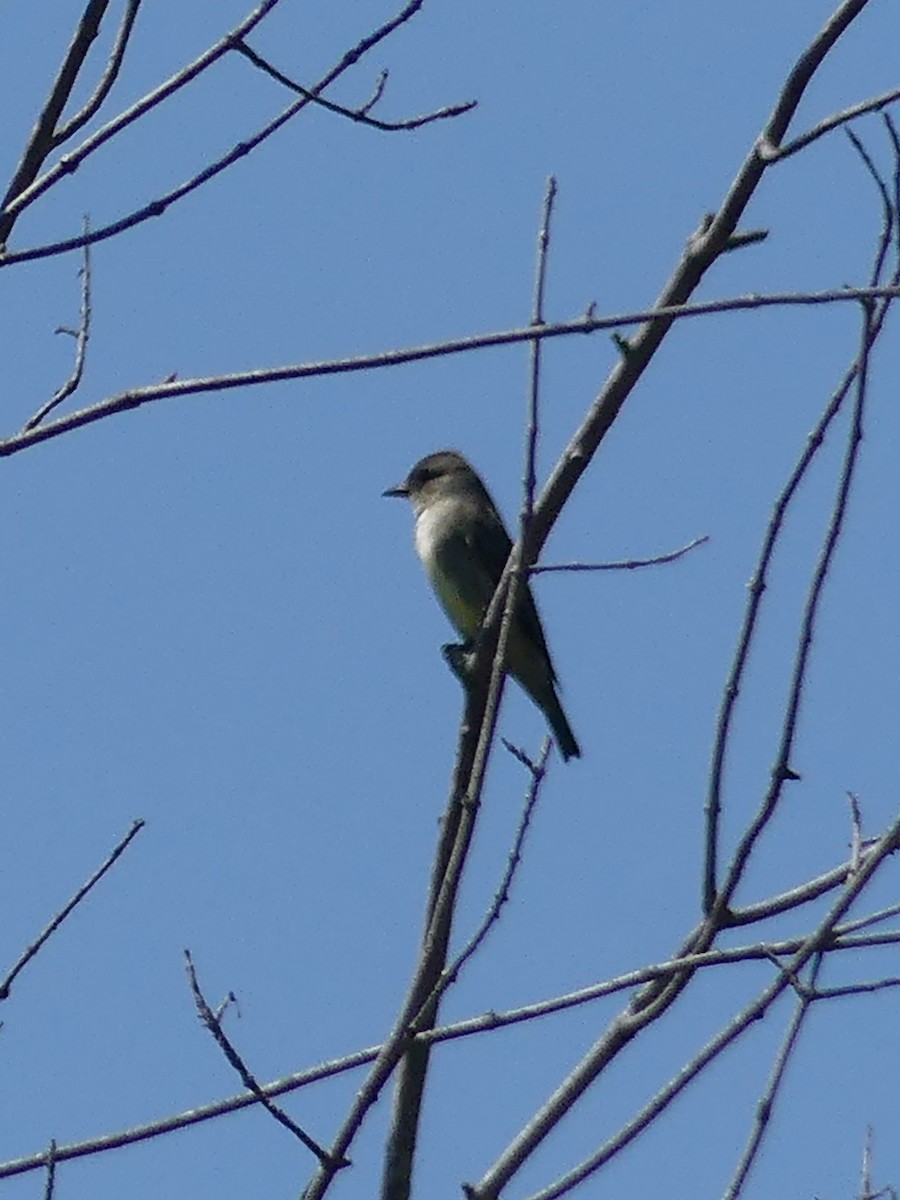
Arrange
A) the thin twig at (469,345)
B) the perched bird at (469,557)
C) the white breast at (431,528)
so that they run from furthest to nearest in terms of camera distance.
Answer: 1. the white breast at (431,528)
2. the perched bird at (469,557)
3. the thin twig at (469,345)

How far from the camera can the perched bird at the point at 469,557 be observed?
899cm

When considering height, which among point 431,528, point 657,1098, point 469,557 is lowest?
point 657,1098

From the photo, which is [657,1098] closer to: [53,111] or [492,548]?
[53,111]

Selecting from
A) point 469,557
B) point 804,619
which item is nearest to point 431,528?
point 469,557

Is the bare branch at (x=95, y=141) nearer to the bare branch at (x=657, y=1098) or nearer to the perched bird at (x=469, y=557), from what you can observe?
the bare branch at (x=657, y=1098)

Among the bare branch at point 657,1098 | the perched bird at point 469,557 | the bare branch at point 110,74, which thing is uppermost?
the perched bird at point 469,557

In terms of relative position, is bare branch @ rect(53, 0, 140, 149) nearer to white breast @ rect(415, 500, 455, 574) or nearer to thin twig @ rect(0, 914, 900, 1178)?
thin twig @ rect(0, 914, 900, 1178)

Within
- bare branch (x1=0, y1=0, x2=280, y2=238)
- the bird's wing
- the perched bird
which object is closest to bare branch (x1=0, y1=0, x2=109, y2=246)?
bare branch (x1=0, y1=0, x2=280, y2=238)

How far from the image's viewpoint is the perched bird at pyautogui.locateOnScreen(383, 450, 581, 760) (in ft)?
29.5

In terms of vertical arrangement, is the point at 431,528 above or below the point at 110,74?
above

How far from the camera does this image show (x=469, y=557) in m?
9.40

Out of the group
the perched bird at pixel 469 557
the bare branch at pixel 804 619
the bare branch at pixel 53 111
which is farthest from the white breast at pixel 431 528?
the bare branch at pixel 53 111

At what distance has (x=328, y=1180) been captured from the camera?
357 centimetres

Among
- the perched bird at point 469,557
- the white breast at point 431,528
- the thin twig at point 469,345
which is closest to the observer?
the thin twig at point 469,345
